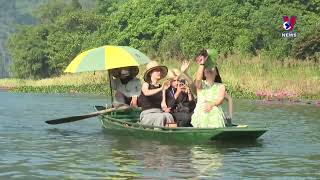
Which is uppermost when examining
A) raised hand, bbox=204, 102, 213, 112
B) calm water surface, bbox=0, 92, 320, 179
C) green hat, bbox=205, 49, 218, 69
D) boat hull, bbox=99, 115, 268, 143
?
green hat, bbox=205, 49, 218, 69

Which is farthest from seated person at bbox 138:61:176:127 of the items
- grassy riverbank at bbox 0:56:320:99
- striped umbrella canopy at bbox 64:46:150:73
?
grassy riverbank at bbox 0:56:320:99

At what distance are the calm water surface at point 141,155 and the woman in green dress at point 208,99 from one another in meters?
0.52

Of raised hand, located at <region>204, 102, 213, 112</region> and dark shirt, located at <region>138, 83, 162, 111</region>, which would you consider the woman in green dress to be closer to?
raised hand, located at <region>204, 102, 213, 112</region>

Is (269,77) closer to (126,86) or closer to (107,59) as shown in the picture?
(126,86)

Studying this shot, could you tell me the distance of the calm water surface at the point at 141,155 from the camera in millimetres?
11078

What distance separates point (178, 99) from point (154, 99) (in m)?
0.57

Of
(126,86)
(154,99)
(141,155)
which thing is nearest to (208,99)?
(154,99)

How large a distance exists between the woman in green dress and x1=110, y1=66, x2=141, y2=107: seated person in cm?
340

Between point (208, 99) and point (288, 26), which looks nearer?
point (208, 99)

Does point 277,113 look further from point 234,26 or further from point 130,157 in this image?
point 234,26

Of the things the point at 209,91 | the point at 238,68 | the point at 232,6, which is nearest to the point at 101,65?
the point at 209,91

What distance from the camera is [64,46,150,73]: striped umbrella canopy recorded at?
664 inches

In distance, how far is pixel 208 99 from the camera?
14281 mm

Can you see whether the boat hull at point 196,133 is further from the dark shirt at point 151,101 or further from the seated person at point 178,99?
the seated person at point 178,99
